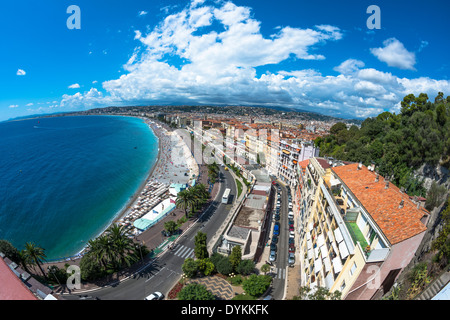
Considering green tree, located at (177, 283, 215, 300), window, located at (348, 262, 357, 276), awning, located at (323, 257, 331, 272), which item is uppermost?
window, located at (348, 262, 357, 276)

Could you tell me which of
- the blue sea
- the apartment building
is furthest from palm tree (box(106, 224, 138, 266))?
the apartment building

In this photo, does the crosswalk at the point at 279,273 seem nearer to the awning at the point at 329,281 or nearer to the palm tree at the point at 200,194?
the awning at the point at 329,281

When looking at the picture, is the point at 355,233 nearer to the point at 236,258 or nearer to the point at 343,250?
the point at 343,250

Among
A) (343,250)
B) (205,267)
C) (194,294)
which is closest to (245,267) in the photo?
(205,267)

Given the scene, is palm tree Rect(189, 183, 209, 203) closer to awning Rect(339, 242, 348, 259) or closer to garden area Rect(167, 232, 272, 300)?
garden area Rect(167, 232, 272, 300)

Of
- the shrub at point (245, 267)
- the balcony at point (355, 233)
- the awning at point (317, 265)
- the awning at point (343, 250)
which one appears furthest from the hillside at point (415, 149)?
the shrub at point (245, 267)

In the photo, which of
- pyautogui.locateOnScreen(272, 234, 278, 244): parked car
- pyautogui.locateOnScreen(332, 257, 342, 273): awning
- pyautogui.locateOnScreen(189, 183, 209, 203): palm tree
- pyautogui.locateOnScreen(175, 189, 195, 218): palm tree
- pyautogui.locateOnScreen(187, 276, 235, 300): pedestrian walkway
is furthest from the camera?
pyautogui.locateOnScreen(189, 183, 209, 203): palm tree

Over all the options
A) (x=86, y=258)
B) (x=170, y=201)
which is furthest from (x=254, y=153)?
(x=86, y=258)
